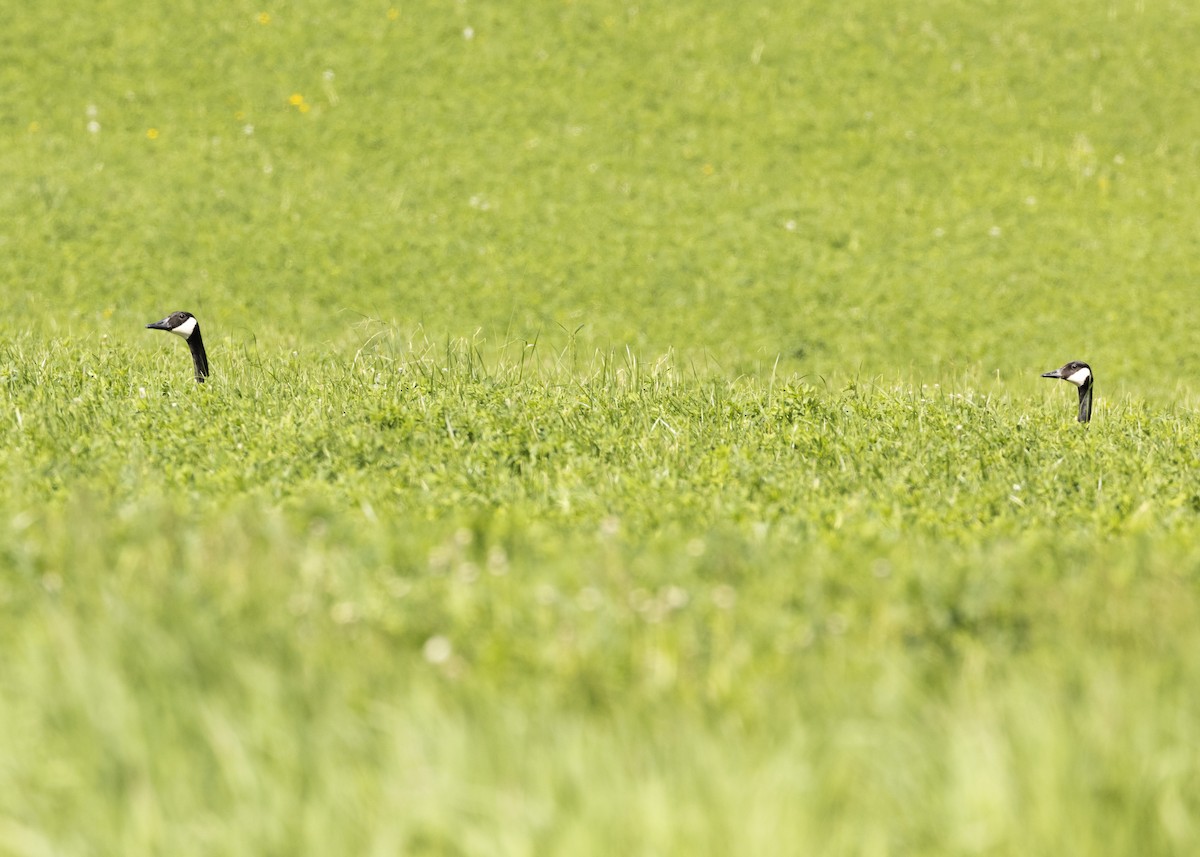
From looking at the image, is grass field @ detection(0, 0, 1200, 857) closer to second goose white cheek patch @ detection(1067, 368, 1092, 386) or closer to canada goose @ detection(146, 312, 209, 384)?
second goose white cheek patch @ detection(1067, 368, 1092, 386)

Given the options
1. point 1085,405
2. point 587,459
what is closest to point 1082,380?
point 1085,405

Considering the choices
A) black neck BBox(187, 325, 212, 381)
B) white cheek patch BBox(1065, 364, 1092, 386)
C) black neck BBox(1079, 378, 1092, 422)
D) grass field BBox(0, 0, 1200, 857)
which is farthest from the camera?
white cheek patch BBox(1065, 364, 1092, 386)

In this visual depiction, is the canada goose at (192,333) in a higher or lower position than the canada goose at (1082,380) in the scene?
higher

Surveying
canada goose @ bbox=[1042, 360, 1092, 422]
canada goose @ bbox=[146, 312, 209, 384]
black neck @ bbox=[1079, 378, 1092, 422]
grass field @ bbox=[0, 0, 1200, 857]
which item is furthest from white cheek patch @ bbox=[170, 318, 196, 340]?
black neck @ bbox=[1079, 378, 1092, 422]

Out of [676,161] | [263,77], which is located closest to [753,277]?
[676,161]

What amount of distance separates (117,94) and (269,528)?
19.8 meters

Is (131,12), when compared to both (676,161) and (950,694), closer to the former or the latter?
(676,161)

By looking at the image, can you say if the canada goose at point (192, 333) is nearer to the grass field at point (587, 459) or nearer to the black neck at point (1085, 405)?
the grass field at point (587, 459)

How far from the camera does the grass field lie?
3168 millimetres

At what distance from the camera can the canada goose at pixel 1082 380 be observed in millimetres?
9711

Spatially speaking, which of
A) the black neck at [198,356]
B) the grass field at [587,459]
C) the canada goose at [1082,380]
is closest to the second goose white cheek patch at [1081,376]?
the canada goose at [1082,380]

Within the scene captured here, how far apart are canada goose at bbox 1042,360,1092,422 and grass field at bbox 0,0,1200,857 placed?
1.06ft

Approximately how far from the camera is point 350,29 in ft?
77.3

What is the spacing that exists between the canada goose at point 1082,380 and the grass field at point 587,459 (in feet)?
1.06
